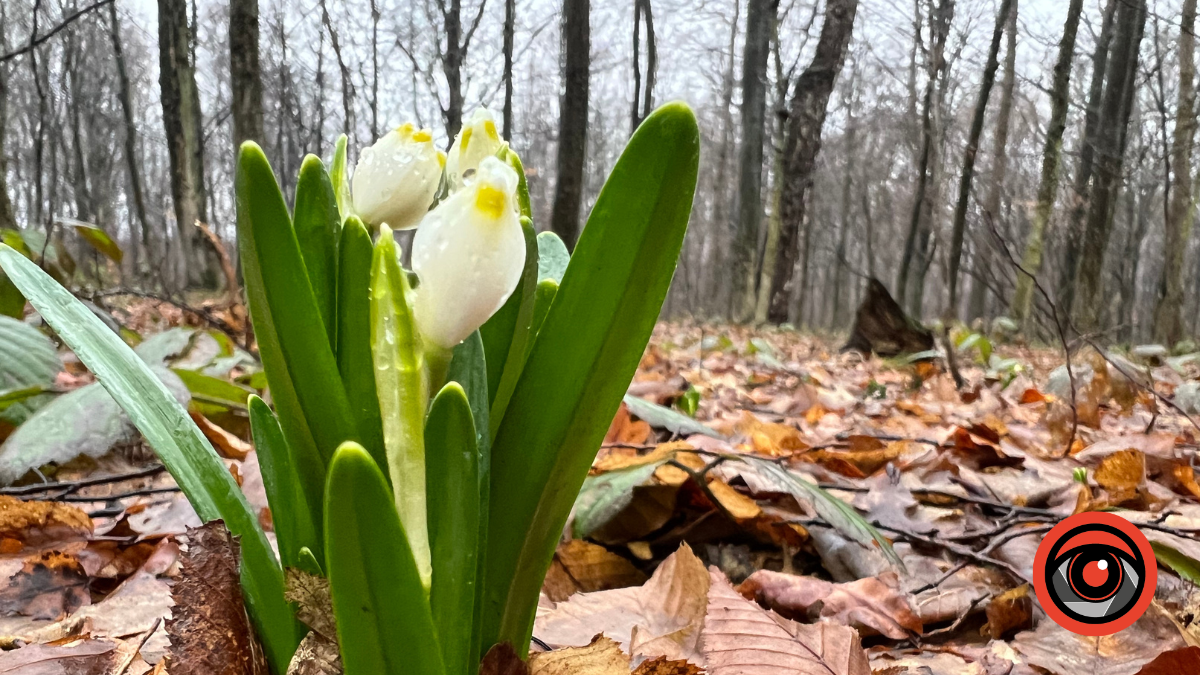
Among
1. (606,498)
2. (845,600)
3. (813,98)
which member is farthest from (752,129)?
(845,600)

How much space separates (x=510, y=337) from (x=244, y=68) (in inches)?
189

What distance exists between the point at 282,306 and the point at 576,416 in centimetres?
21

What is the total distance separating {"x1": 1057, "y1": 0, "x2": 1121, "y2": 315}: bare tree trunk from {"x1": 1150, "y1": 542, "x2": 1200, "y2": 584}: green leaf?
10354mm

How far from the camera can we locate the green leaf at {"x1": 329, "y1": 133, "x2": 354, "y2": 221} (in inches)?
22.6

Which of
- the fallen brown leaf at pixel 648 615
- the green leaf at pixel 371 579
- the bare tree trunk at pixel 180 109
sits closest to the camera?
the green leaf at pixel 371 579

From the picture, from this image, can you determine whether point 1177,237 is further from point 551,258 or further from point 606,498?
point 551,258

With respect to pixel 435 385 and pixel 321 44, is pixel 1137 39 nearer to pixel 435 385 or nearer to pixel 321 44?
pixel 435 385

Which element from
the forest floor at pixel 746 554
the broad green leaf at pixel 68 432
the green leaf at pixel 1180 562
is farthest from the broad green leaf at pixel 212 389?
the green leaf at pixel 1180 562

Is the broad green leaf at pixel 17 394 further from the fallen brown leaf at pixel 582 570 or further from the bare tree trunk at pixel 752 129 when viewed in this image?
the bare tree trunk at pixel 752 129

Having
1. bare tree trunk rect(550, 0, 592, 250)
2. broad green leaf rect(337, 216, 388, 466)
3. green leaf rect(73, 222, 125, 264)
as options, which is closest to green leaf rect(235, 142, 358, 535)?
broad green leaf rect(337, 216, 388, 466)

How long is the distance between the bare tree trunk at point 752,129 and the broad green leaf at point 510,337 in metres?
11.4

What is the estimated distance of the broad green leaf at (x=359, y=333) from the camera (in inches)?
21.2

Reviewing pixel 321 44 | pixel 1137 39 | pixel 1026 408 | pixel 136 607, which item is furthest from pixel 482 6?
pixel 136 607

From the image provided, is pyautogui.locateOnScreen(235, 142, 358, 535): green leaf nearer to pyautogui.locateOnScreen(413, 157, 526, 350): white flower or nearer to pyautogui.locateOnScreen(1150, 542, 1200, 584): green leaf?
pyautogui.locateOnScreen(413, 157, 526, 350): white flower
